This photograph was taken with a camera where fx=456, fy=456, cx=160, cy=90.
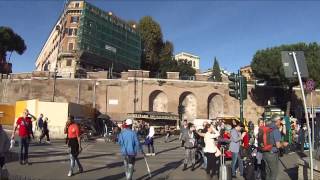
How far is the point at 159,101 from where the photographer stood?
56344 mm

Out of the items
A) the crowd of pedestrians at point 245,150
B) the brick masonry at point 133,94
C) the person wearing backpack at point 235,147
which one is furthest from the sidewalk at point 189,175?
the brick masonry at point 133,94

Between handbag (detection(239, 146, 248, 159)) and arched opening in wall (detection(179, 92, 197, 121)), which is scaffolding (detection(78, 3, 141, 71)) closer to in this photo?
arched opening in wall (detection(179, 92, 197, 121))

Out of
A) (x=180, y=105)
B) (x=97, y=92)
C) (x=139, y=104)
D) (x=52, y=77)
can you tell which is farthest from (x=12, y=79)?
(x=180, y=105)

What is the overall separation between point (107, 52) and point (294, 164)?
5362 centimetres

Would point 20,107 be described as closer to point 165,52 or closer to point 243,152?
point 243,152

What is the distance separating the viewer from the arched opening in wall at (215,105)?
57500 millimetres

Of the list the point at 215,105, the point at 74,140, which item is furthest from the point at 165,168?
the point at 215,105

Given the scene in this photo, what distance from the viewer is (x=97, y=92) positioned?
181ft

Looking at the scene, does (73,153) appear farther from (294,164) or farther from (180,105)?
(180,105)

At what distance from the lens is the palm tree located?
240 ft

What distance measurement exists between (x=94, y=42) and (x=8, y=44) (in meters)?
18.5

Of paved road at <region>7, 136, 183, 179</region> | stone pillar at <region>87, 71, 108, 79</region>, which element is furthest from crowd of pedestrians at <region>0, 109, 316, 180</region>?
stone pillar at <region>87, 71, 108, 79</region>

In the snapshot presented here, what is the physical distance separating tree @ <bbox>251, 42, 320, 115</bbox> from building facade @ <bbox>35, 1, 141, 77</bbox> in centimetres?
2056

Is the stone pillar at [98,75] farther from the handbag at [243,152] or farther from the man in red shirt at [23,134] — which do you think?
the handbag at [243,152]
